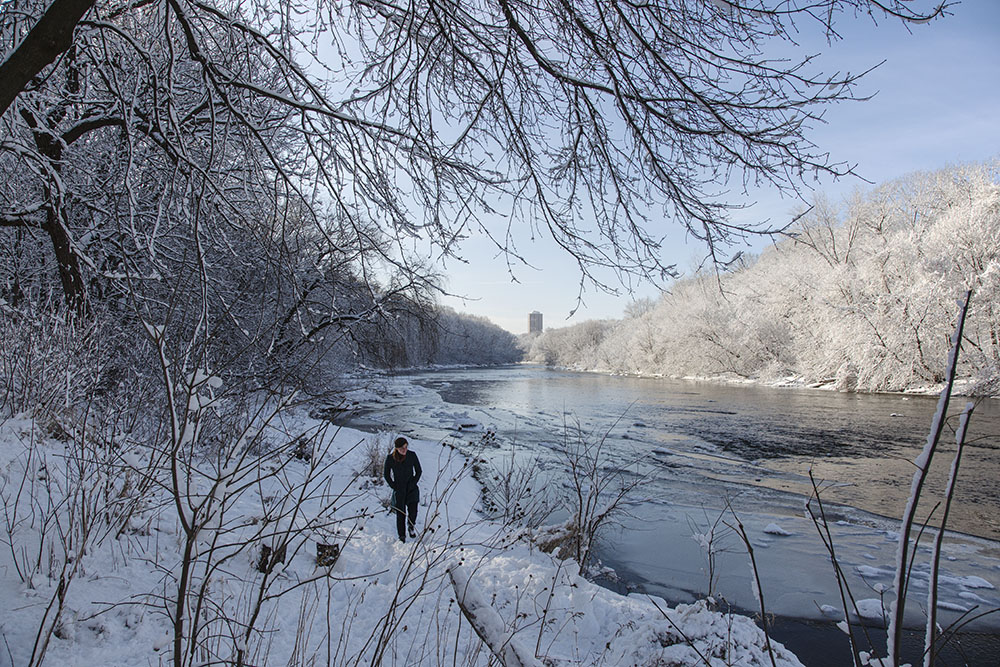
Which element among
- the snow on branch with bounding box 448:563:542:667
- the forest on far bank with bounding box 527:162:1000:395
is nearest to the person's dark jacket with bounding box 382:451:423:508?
the snow on branch with bounding box 448:563:542:667

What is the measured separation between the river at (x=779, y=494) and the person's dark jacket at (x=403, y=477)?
125 centimetres

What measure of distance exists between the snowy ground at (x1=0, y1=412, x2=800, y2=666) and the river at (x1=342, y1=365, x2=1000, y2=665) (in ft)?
2.40

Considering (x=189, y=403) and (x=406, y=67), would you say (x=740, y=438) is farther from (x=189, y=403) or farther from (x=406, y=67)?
(x=189, y=403)

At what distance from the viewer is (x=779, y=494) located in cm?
1005

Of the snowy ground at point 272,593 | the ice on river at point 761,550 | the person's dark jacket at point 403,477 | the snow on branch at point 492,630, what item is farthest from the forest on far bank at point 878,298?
the snow on branch at point 492,630

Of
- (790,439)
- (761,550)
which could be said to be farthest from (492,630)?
(790,439)

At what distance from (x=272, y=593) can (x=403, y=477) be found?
2.73m

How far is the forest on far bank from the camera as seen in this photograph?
21.8 metres

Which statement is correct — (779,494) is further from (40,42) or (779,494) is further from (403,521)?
(40,42)

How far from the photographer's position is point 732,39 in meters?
2.69

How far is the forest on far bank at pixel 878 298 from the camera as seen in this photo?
860 inches

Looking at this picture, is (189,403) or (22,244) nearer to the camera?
(189,403)

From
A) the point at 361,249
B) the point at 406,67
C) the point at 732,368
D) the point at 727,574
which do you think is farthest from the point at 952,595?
the point at 732,368

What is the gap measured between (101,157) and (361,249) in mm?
6409
